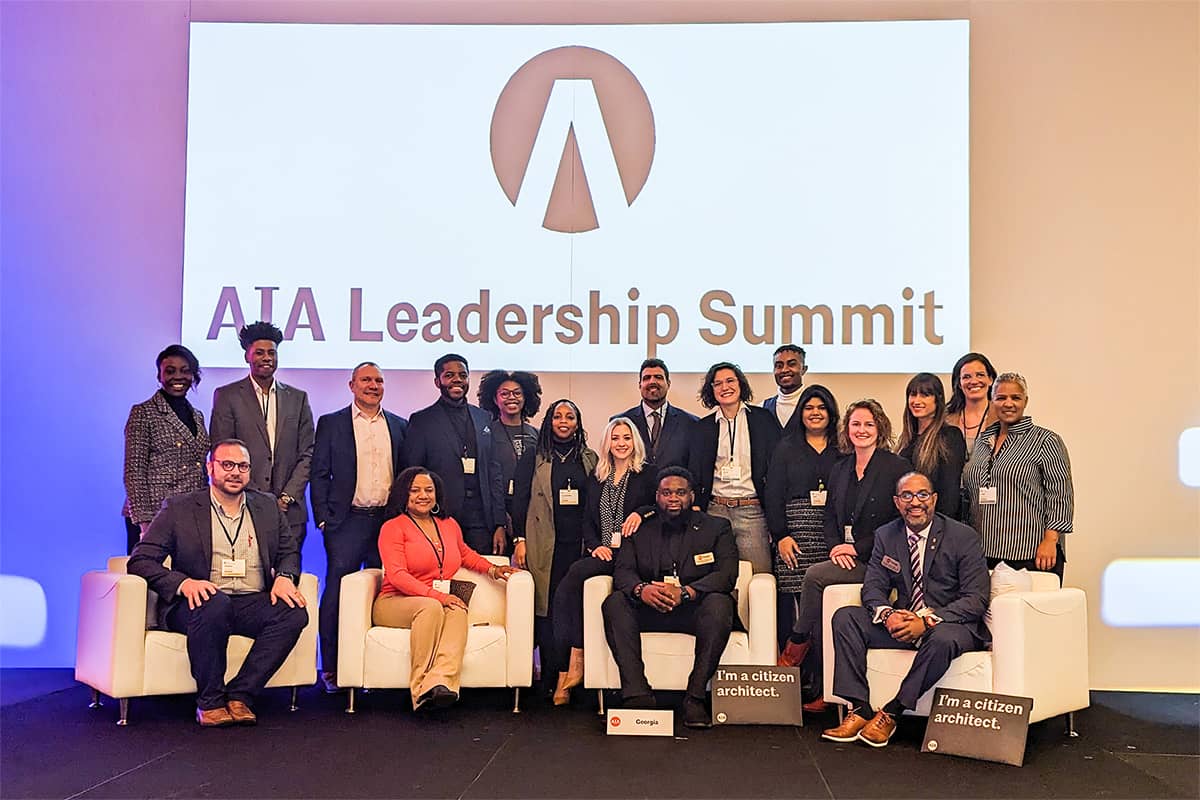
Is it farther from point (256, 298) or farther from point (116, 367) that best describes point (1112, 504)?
point (116, 367)

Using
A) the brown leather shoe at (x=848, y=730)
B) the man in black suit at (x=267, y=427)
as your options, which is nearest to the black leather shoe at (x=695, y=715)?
the brown leather shoe at (x=848, y=730)

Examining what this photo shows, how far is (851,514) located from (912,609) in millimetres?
584

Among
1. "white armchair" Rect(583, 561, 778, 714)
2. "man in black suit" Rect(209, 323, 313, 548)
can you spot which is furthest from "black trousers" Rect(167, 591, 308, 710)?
"white armchair" Rect(583, 561, 778, 714)

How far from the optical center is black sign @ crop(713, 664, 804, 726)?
4434mm

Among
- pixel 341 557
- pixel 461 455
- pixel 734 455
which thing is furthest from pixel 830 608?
pixel 341 557

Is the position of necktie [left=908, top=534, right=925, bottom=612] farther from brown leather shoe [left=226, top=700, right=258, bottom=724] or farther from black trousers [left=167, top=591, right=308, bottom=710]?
brown leather shoe [left=226, top=700, right=258, bottom=724]

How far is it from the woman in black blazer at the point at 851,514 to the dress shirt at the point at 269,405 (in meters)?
2.58

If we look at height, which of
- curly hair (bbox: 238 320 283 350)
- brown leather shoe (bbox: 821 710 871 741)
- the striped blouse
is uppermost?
curly hair (bbox: 238 320 283 350)

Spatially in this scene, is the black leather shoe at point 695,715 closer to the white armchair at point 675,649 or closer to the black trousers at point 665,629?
the black trousers at point 665,629

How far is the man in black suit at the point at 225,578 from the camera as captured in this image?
4.45 metres

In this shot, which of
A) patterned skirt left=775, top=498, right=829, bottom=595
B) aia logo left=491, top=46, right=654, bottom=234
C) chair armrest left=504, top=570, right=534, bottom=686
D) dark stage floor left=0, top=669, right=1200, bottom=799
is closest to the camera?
dark stage floor left=0, top=669, right=1200, bottom=799

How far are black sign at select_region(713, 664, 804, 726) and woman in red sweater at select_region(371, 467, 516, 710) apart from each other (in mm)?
1075

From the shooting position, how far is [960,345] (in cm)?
595

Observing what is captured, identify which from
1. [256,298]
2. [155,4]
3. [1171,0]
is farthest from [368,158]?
[1171,0]
